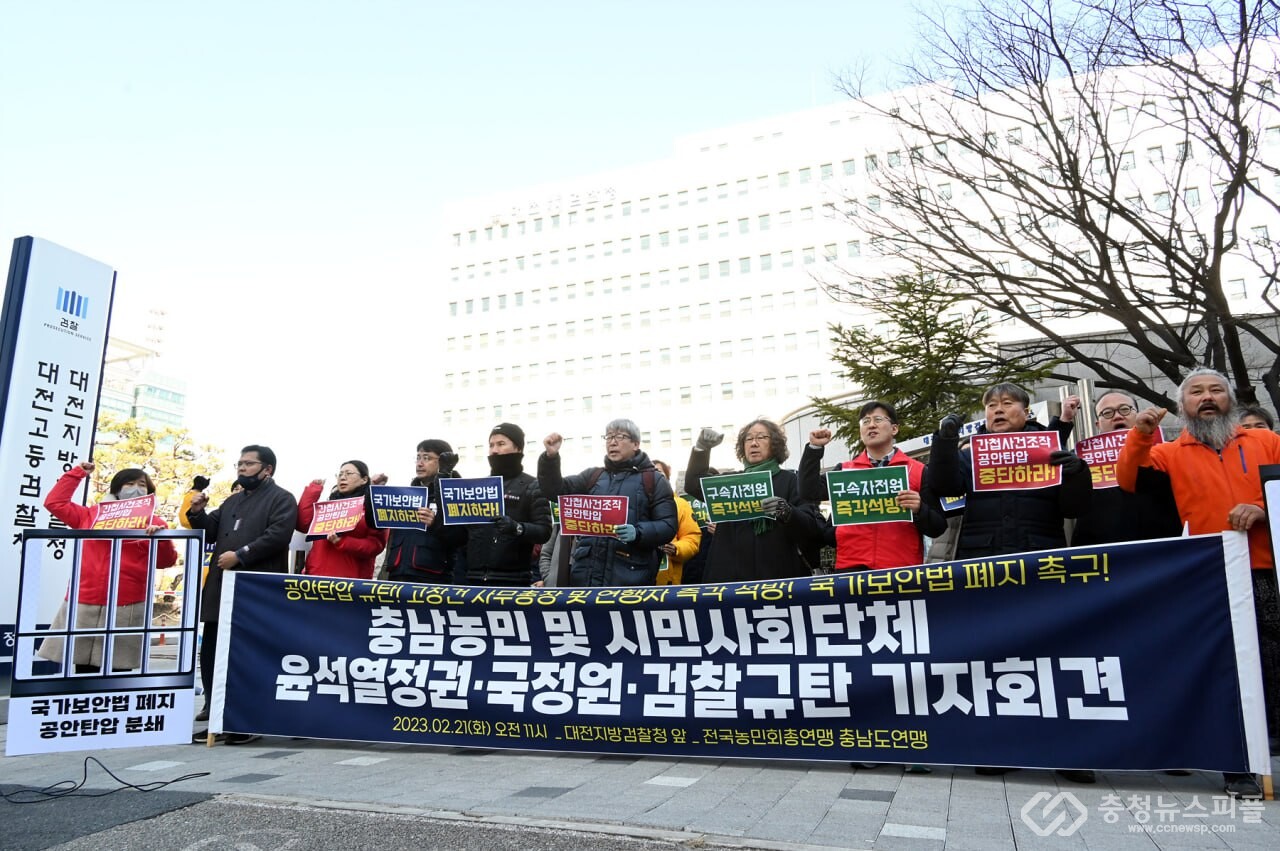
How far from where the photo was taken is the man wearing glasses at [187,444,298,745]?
247 inches

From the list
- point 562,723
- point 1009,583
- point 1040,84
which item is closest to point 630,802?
point 562,723

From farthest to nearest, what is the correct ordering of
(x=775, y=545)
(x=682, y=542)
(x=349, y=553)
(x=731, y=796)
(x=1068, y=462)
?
(x=349, y=553) < (x=682, y=542) < (x=775, y=545) < (x=1068, y=462) < (x=731, y=796)

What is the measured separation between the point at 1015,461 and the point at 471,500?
3378mm

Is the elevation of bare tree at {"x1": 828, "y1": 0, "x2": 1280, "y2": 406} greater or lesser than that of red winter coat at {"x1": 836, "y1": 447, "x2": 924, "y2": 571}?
greater

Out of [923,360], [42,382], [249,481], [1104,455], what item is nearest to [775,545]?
[1104,455]

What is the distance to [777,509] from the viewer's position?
531cm

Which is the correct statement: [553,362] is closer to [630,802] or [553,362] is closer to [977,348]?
[977,348]

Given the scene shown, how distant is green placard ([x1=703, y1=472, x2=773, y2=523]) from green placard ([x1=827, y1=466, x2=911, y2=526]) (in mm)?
451

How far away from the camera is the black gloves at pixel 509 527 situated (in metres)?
5.94

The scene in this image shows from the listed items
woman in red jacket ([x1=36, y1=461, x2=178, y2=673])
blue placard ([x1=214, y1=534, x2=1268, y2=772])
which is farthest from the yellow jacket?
woman in red jacket ([x1=36, y1=461, x2=178, y2=673])

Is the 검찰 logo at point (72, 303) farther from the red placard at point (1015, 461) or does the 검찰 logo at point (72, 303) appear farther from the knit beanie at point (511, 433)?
the red placard at point (1015, 461)

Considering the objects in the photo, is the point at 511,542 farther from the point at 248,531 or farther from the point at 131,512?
the point at 131,512

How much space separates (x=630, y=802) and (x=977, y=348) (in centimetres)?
1413

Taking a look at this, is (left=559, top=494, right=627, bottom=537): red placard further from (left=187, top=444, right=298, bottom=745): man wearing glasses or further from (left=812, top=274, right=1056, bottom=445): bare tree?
(left=812, top=274, right=1056, bottom=445): bare tree
